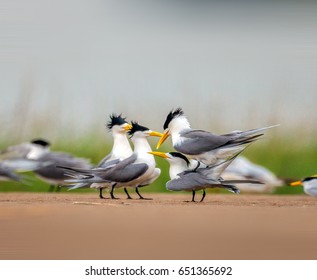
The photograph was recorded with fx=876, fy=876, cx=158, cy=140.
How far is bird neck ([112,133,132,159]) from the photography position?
8414 mm

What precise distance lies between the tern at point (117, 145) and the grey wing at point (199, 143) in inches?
25.5

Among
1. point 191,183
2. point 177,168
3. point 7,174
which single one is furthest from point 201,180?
point 7,174

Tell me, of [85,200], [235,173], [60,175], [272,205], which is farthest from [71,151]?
[272,205]

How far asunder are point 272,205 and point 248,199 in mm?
691

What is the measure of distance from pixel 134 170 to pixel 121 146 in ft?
1.18

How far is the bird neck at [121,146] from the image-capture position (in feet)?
27.6

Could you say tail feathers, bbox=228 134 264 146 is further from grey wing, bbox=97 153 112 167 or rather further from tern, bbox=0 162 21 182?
tern, bbox=0 162 21 182

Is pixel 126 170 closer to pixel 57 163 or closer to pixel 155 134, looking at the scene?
pixel 155 134

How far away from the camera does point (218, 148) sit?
7961mm

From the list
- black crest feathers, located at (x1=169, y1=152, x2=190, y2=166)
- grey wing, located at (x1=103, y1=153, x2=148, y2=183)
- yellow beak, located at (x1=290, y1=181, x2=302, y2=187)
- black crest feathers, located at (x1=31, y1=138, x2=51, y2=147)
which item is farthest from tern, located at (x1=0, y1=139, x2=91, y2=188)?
yellow beak, located at (x1=290, y1=181, x2=302, y2=187)

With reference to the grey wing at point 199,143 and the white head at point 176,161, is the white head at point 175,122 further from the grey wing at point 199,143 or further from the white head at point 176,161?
the white head at point 176,161

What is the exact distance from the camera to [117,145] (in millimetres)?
8477

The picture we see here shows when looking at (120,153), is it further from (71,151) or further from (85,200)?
(71,151)
